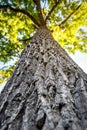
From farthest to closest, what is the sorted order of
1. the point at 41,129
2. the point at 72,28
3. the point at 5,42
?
the point at 72,28, the point at 5,42, the point at 41,129

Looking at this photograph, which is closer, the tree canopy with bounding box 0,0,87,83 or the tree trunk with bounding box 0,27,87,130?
the tree trunk with bounding box 0,27,87,130

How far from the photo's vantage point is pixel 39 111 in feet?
4.84

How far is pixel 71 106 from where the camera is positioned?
1.53m

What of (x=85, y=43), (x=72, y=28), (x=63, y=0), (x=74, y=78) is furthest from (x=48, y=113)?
(x=85, y=43)

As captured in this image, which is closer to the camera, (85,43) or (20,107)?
(20,107)

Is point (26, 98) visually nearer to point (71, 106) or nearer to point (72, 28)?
point (71, 106)

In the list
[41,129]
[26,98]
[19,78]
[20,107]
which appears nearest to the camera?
[41,129]

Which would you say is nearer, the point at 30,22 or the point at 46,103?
the point at 46,103

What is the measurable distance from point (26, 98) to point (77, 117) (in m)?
0.58

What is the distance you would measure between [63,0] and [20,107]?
28.5ft

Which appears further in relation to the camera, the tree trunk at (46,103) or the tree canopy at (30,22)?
the tree canopy at (30,22)

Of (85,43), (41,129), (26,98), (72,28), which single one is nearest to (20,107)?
(26,98)

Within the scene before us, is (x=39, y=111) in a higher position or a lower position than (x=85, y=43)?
higher

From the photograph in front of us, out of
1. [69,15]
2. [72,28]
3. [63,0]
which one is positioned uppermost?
[63,0]
